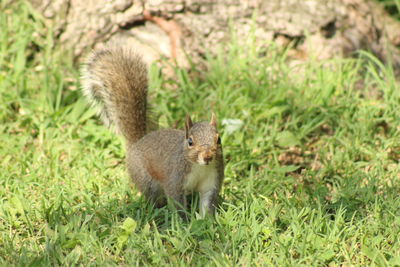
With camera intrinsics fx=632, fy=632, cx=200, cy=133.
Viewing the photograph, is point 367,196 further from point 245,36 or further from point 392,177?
point 245,36

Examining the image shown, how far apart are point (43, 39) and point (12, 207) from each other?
197 centimetres

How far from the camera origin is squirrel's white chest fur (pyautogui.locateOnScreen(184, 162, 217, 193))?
339 cm

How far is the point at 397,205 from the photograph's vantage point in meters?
3.38

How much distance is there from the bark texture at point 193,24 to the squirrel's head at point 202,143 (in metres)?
1.76

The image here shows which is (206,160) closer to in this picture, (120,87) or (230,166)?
(230,166)

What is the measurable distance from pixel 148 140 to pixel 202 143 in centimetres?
70

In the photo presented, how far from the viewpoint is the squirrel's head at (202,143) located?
3197mm

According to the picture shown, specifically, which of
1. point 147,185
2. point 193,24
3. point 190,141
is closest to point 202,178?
point 190,141

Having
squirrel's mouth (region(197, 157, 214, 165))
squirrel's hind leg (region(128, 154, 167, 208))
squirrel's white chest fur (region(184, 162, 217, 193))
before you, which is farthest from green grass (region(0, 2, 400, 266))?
squirrel's mouth (region(197, 157, 214, 165))

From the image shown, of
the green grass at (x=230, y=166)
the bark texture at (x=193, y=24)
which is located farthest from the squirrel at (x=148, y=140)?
the bark texture at (x=193, y=24)

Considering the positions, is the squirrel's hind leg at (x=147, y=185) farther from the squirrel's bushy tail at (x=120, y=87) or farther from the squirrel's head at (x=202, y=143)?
the squirrel's head at (x=202, y=143)

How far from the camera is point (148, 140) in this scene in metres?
3.86

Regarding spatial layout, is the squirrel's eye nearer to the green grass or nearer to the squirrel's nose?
the squirrel's nose

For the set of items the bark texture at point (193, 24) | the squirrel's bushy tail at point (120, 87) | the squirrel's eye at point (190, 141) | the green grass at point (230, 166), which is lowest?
the green grass at point (230, 166)
